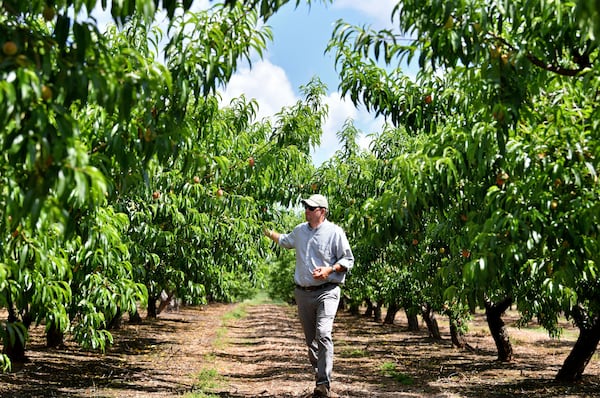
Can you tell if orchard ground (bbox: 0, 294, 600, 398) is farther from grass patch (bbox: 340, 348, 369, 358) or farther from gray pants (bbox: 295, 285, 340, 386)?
gray pants (bbox: 295, 285, 340, 386)

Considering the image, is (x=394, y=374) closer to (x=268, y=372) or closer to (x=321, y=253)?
(x=268, y=372)

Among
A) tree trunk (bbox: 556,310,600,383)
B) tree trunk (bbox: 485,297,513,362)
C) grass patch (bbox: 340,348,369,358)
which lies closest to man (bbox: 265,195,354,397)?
tree trunk (bbox: 556,310,600,383)

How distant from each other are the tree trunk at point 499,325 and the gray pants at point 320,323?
6034 millimetres

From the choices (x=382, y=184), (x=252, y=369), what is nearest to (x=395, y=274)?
(x=252, y=369)

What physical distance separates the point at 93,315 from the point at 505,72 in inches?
183

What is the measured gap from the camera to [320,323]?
5402mm

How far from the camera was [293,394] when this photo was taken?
6.10 m

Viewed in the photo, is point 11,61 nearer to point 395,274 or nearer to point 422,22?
point 422,22

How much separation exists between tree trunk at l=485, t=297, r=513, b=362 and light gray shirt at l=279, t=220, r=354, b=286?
6100 millimetres

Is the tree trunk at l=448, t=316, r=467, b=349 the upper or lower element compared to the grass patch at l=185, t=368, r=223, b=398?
upper

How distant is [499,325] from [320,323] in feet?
22.9

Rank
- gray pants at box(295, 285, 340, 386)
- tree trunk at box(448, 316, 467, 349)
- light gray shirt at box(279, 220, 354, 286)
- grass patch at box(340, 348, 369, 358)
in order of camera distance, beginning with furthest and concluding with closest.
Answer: tree trunk at box(448, 316, 467, 349), grass patch at box(340, 348, 369, 358), light gray shirt at box(279, 220, 354, 286), gray pants at box(295, 285, 340, 386)

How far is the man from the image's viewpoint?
5359 mm

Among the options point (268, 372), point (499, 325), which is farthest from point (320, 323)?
point (499, 325)
